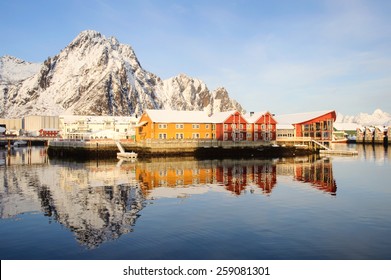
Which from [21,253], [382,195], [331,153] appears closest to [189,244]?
[21,253]

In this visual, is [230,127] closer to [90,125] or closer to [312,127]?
[312,127]

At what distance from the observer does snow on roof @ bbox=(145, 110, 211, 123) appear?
91.2 meters

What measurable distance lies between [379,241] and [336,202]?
11.9 m

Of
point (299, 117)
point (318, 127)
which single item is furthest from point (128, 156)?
point (299, 117)

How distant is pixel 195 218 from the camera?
87.7 ft

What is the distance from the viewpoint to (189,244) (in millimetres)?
20594

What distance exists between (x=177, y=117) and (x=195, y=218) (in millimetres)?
68205

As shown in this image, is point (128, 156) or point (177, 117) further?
point (177, 117)

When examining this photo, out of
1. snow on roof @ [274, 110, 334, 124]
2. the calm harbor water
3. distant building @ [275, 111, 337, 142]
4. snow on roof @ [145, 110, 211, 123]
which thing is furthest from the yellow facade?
the calm harbor water

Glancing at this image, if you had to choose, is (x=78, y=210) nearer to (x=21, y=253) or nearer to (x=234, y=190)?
(x=21, y=253)

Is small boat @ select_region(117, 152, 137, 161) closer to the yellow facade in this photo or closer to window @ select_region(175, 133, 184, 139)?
the yellow facade

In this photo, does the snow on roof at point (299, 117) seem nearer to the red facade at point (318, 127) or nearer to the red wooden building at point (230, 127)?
the red facade at point (318, 127)

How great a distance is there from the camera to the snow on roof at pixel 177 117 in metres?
91.2

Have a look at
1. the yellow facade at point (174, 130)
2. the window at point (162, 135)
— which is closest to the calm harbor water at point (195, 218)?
the window at point (162, 135)
